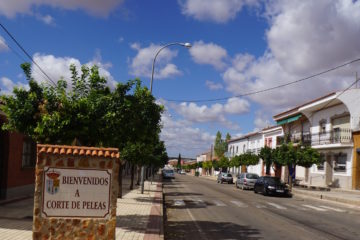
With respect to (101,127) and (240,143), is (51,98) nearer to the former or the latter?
(101,127)

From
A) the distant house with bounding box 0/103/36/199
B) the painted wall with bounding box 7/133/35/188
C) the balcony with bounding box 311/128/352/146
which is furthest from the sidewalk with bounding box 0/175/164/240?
the balcony with bounding box 311/128/352/146

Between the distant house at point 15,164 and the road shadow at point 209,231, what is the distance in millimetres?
6390

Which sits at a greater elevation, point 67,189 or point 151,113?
point 151,113

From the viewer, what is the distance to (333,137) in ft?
120

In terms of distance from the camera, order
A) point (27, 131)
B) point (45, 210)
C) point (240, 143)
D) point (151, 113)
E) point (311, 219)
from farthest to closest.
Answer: point (240, 143) → point (311, 219) → point (151, 113) → point (27, 131) → point (45, 210)

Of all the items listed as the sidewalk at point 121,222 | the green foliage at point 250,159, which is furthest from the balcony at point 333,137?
the sidewalk at point 121,222

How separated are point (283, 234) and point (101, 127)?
5.92m

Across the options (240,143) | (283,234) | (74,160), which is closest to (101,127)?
(74,160)

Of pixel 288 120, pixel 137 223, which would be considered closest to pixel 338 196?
pixel 137 223

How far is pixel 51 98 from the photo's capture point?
10312 millimetres

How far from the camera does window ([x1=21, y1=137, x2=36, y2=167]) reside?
16.9 metres

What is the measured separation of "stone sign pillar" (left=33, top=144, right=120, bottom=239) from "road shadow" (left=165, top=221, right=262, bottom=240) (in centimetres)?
429

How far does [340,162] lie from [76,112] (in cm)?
3086

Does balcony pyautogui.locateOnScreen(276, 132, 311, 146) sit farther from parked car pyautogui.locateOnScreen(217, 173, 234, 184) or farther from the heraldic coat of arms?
the heraldic coat of arms
